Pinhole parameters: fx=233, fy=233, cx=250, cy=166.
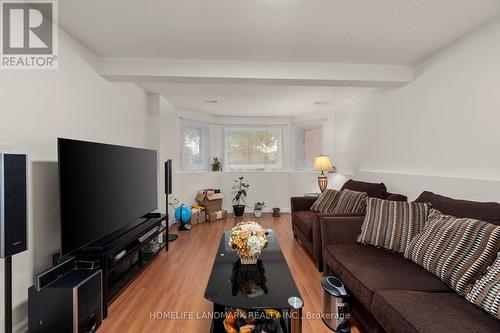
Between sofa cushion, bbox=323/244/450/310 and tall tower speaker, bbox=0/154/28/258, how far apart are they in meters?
2.05

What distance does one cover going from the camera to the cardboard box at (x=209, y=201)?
4703mm

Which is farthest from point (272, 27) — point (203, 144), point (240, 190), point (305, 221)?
point (240, 190)

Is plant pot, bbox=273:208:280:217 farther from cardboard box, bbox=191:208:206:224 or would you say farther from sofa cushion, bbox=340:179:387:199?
sofa cushion, bbox=340:179:387:199

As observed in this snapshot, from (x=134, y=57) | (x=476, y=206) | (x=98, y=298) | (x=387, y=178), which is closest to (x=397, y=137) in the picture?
(x=387, y=178)

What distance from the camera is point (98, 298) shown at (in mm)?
1716

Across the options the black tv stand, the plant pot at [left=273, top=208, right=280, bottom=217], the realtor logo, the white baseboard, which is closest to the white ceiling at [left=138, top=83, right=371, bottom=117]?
the realtor logo

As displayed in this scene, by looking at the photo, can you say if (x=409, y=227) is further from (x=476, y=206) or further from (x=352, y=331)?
(x=352, y=331)

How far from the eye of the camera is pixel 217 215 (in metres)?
4.84

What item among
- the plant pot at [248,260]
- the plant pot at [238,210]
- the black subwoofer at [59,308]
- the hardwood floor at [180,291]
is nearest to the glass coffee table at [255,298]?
the plant pot at [248,260]

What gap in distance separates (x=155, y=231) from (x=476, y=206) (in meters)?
3.10

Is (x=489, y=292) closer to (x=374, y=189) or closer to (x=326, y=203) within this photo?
(x=374, y=189)

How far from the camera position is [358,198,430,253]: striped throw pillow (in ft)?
6.17

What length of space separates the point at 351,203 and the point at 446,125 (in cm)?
125

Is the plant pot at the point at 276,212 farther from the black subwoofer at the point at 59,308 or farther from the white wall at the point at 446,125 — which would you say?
the black subwoofer at the point at 59,308
